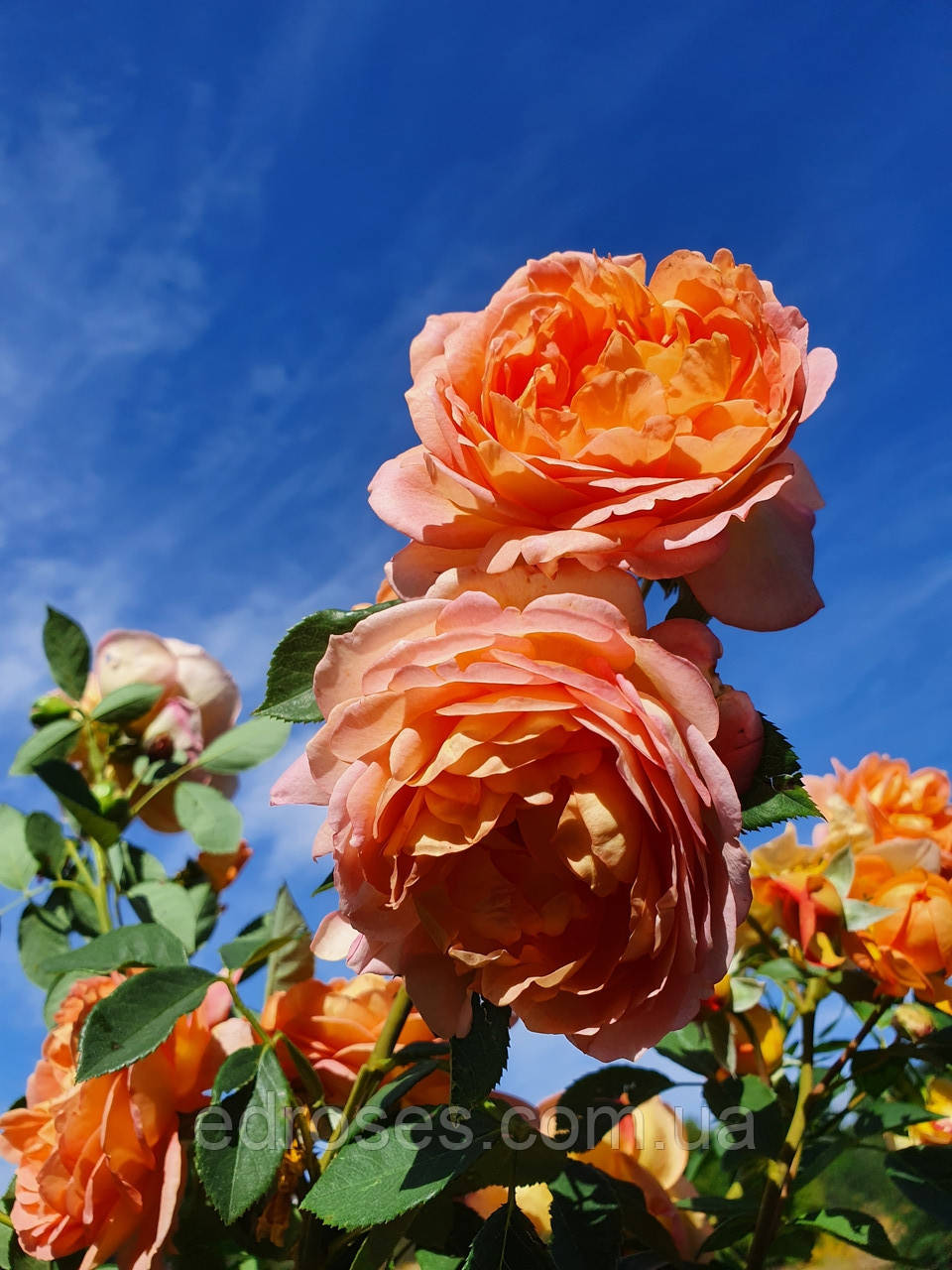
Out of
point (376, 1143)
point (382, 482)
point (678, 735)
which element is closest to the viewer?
point (678, 735)

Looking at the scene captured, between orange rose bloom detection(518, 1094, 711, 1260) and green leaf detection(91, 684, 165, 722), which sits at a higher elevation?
green leaf detection(91, 684, 165, 722)

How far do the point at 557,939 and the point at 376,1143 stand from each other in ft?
1.11

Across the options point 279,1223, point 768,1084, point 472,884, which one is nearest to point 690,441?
point 472,884

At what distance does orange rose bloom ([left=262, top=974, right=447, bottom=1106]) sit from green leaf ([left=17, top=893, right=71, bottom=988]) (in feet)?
2.15

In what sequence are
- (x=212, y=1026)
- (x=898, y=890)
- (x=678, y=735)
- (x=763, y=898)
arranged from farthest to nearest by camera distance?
(x=763, y=898) < (x=898, y=890) < (x=212, y=1026) < (x=678, y=735)

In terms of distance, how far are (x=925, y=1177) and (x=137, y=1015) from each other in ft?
3.01

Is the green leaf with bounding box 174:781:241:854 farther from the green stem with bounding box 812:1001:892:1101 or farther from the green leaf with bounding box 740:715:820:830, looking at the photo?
the green leaf with bounding box 740:715:820:830

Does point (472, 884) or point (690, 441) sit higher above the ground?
point (690, 441)

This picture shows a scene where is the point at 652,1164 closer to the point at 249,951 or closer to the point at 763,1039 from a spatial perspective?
the point at 763,1039

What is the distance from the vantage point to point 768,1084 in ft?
4.38

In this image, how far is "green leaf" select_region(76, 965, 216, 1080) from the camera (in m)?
0.91

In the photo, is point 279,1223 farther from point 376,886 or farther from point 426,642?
point 426,642

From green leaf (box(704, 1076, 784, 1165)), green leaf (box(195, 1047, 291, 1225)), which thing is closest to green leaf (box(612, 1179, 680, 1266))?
green leaf (box(704, 1076, 784, 1165))

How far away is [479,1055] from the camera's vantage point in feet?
2.17
